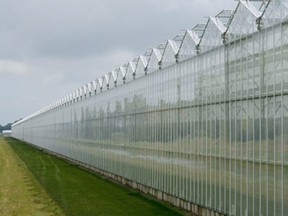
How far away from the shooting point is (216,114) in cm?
1892

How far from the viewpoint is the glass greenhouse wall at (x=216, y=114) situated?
14.9 metres

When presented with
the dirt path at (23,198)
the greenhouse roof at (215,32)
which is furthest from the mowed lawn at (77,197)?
the greenhouse roof at (215,32)

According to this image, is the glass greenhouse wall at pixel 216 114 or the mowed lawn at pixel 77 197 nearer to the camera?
the glass greenhouse wall at pixel 216 114

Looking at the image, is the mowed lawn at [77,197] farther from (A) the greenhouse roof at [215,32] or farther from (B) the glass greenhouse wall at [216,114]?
(A) the greenhouse roof at [215,32]

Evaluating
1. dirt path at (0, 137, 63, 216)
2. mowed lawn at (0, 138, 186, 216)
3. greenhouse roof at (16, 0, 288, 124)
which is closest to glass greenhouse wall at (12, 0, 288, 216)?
greenhouse roof at (16, 0, 288, 124)

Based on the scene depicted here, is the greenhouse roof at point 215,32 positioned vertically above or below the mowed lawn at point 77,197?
above

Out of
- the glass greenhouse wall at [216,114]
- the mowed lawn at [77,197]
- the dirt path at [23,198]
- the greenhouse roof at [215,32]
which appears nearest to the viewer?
the glass greenhouse wall at [216,114]

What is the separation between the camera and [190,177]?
2175 cm

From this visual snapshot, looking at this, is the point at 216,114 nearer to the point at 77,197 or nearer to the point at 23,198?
the point at 77,197

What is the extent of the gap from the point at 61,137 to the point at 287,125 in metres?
52.6

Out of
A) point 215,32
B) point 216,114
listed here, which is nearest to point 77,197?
point 216,114

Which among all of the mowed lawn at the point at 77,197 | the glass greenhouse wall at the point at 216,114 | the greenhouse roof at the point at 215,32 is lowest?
the mowed lawn at the point at 77,197

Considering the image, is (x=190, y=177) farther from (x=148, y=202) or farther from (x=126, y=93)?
(x=126, y=93)

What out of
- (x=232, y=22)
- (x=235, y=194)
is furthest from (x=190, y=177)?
(x=232, y=22)
